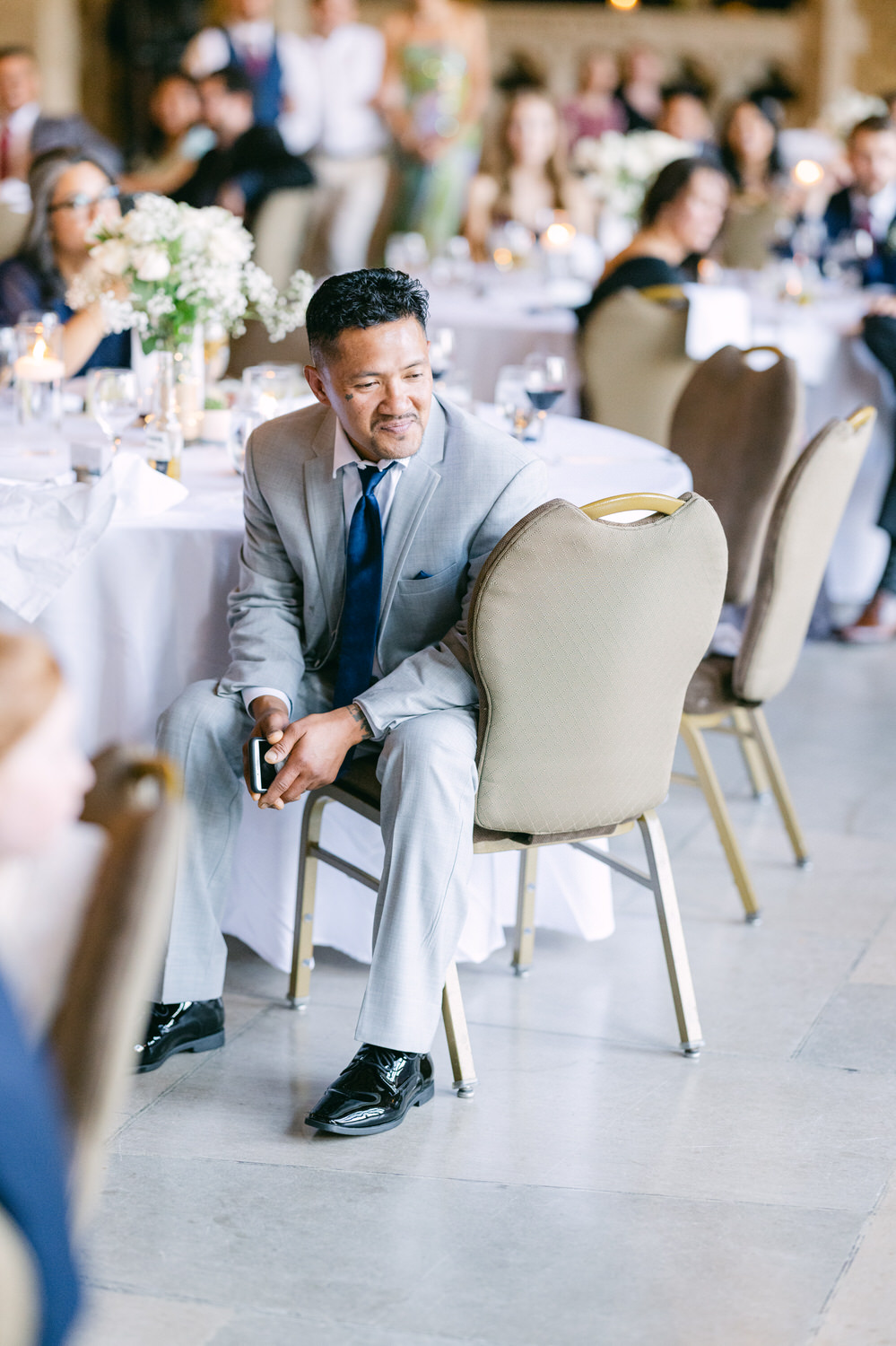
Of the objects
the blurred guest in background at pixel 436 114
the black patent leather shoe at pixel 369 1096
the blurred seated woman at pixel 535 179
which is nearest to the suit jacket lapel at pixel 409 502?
the black patent leather shoe at pixel 369 1096

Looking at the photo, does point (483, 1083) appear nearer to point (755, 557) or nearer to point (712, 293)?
point (755, 557)

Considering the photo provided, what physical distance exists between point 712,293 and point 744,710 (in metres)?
1.80

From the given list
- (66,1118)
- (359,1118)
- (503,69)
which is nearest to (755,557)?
(359,1118)

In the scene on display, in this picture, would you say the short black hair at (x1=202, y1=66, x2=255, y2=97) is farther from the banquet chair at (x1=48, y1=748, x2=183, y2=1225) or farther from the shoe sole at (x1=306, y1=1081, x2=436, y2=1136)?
the banquet chair at (x1=48, y1=748, x2=183, y2=1225)

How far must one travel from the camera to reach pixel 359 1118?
2098 mm

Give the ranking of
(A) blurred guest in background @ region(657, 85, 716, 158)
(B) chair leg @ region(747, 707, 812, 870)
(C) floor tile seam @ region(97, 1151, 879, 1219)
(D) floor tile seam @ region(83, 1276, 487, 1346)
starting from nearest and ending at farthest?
(D) floor tile seam @ region(83, 1276, 487, 1346), (C) floor tile seam @ region(97, 1151, 879, 1219), (B) chair leg @ region(747, 707, 812, 870), (A) blurred guest in background @ region(657, 85, 716, 158)

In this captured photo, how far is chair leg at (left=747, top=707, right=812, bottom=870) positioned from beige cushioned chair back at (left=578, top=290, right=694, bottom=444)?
1425 mm

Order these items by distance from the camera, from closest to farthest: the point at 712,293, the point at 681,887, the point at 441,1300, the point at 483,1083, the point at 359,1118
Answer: the point at 441,1300 < the point at 359,1118 < the point at 483,1083 < the point at 681,887 < the point at 712,293

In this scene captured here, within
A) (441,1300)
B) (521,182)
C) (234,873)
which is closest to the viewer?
(441,1300)

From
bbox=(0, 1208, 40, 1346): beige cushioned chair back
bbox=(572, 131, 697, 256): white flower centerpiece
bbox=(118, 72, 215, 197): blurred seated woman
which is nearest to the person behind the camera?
bbox=(0, 1208, 40, 1346): beige cushioned chair back

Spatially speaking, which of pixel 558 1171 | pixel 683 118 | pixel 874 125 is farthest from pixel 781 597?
pixel 683 118

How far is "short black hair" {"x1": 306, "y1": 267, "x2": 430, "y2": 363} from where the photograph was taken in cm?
212

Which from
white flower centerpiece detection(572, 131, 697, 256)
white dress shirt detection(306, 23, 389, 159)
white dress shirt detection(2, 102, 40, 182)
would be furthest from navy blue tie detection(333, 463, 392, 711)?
white dress shirt detection(306, 23, 389, 159)

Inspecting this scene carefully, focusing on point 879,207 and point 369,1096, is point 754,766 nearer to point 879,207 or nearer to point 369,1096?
point 369,1096
